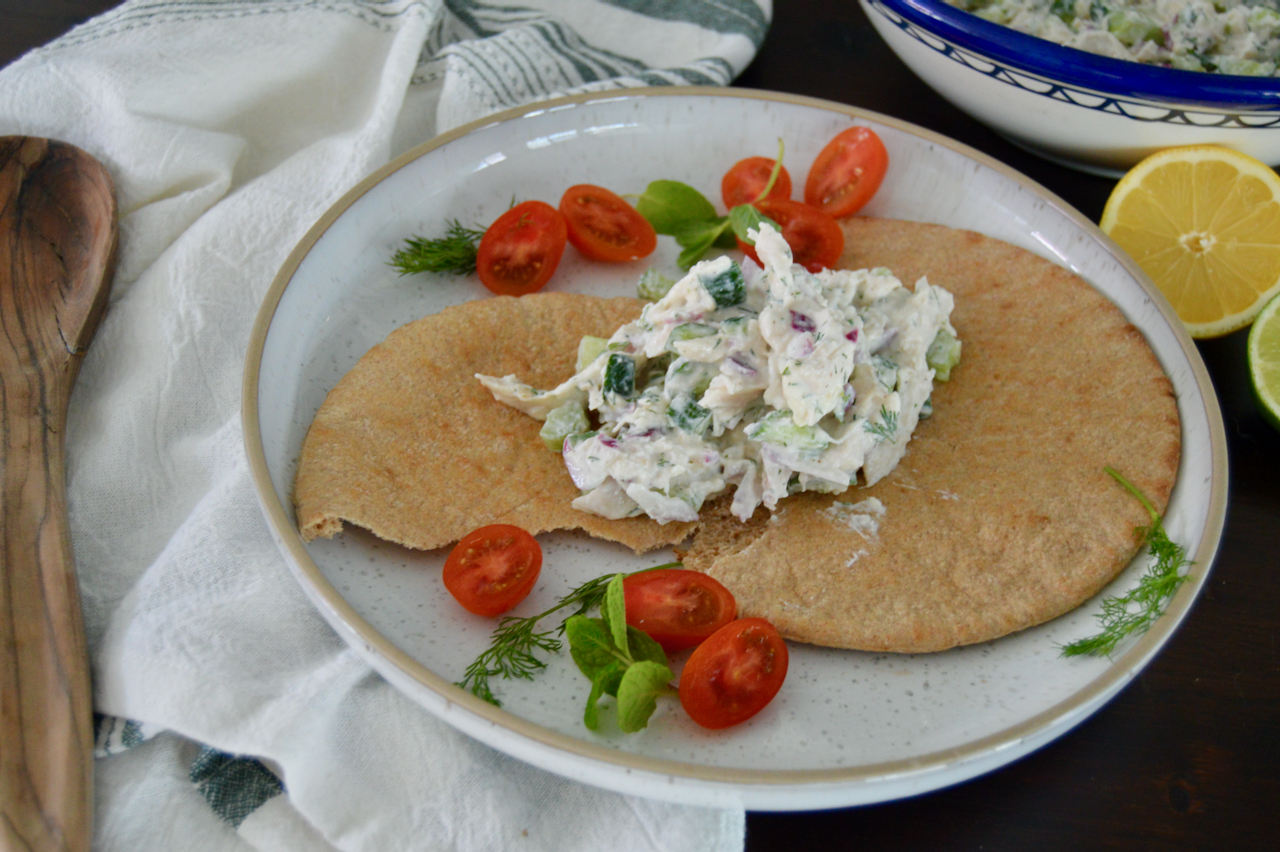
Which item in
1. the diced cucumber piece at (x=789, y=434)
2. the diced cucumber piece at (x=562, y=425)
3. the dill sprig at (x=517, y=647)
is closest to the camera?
the dill sprig at (x=517, y=647)

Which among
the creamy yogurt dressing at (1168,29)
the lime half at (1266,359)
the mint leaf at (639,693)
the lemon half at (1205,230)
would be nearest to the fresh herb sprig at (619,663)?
the mint leaf at (639,693)

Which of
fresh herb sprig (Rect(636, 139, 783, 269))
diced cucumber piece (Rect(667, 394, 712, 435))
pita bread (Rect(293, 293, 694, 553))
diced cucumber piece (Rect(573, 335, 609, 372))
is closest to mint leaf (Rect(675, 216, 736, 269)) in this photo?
fresh herb sprig (Rect(636, 139, 783, 269))

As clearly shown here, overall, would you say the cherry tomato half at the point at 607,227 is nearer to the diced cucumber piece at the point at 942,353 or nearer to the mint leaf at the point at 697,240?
the mint leaf at the point at 697,240

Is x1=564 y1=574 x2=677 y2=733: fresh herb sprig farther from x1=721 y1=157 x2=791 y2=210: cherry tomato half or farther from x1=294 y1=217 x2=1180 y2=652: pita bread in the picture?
x1=721 y1=157 x2=791 y2=210: cherry tomato half

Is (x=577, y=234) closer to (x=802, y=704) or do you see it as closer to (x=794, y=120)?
(x=794, y=120)

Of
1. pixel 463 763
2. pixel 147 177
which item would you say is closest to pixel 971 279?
pixel 463 763

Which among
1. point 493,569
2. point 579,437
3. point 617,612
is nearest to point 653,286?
point 579,437

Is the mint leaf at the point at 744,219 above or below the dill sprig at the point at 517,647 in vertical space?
above
